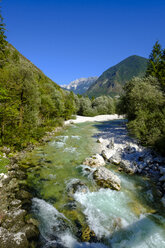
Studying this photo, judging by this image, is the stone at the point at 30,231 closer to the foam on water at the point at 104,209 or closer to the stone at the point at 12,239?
the stone at the point at 12,239

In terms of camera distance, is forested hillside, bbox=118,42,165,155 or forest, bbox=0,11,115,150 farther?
forested hillside, bbox=118,42,165,155

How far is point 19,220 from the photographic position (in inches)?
235

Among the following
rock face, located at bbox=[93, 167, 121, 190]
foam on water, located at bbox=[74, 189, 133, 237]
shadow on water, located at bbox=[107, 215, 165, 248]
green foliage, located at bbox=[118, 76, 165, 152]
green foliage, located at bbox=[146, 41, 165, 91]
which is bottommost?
shadow on water, located at bbox=[107, 215, 165, 248]

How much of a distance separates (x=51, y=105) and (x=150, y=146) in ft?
79.1

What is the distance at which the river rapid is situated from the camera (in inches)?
213

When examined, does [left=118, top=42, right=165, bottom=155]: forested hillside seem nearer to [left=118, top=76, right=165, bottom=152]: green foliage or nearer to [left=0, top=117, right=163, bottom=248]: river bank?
[left=118, top=76, right=165, bottom=152]: green foliage

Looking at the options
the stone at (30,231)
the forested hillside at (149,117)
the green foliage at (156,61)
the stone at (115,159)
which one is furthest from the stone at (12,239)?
the green foliage at (156,61)

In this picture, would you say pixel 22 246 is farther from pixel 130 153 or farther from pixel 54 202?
pixel 130 153

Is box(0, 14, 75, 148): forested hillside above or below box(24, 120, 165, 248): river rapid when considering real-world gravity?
above

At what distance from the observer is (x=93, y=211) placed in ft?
22.6

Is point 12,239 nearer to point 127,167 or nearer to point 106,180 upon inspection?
point 106,180

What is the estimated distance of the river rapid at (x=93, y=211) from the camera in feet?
17.8

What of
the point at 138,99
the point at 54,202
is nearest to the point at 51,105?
the point at 138,99

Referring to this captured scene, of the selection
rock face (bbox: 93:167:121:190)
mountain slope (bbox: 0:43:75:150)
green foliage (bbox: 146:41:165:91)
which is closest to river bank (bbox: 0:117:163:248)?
rock face (bbox: 93:167:121:190)
